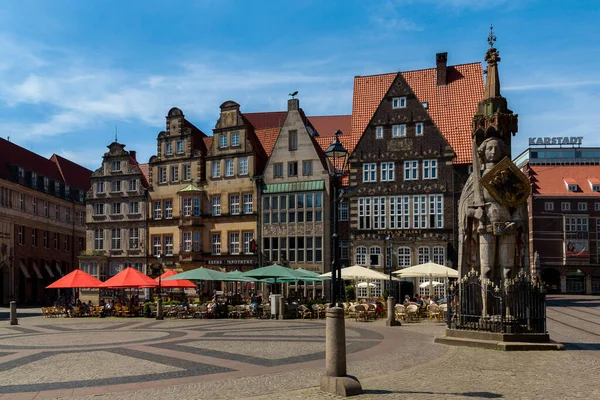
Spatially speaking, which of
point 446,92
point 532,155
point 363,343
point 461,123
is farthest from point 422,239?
point 532,155

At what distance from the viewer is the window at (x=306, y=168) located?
4692cm

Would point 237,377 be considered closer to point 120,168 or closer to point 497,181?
point 497,181

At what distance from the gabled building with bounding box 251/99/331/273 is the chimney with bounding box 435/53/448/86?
1064 centimetres

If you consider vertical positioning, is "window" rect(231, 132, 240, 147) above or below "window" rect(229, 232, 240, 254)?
above

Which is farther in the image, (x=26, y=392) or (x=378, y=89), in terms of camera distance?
(x=378, y=89)

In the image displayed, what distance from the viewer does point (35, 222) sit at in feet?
201

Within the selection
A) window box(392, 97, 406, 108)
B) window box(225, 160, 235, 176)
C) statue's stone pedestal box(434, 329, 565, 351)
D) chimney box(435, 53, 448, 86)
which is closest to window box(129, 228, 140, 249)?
window box(225, 160, 235, 176)

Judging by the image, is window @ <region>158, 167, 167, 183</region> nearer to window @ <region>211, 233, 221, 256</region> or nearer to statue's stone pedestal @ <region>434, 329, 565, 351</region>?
window @ <region>211, 233, 221, 256</region>

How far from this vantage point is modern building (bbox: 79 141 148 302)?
2108 inches

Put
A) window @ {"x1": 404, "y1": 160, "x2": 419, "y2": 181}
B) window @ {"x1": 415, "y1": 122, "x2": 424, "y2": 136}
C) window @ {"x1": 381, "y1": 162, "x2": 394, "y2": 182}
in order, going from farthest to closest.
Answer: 1. window @ {"x1": 381, "y1": 162, "x2": 394, "y2": 182}
2. window @ {"x1": 415, "y1": 122, "x2": 424, "y2": 136}
3. window @ {"x1": 404, "y1": 160, "x2": 419, "y2": 181}

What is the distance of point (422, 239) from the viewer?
43406 millimetres

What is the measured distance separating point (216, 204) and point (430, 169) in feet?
55.7

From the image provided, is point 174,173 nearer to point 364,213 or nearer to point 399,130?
point 364,213

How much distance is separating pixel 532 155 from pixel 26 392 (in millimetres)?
93900
